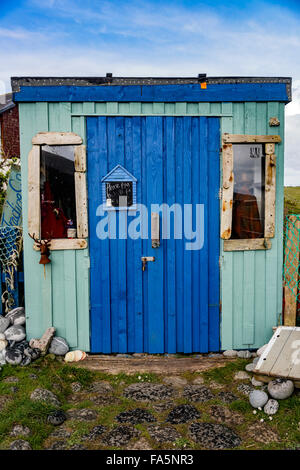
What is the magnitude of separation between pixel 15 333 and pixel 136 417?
230cm

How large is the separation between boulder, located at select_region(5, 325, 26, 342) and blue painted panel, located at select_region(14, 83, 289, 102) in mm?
3134

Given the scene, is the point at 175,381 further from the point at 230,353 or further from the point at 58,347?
the point at 58,347

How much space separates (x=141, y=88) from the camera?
4770mm

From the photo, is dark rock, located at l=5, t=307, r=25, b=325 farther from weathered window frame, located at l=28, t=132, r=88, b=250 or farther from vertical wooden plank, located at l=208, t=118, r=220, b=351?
vertical wooden plank, located at l=208, t=118, r=220, b=351

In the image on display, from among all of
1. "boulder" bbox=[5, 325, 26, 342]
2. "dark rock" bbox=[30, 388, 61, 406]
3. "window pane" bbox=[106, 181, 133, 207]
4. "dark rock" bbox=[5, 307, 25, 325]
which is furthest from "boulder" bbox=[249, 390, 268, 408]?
"dark rock" bbox=[5, 307, 25, 325]

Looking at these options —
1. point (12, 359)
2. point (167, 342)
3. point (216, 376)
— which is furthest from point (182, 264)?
point (12, 359)

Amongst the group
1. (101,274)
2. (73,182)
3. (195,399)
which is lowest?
(195,399)

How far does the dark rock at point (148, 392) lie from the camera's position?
4.06 m

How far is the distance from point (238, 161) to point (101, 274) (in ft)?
8.08

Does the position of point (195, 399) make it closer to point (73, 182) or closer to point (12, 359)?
point (12, 359)

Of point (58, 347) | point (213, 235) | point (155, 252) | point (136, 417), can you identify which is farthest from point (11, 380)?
point (213, 235)

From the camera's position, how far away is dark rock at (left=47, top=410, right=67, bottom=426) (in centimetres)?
347

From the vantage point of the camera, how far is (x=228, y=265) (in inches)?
199
